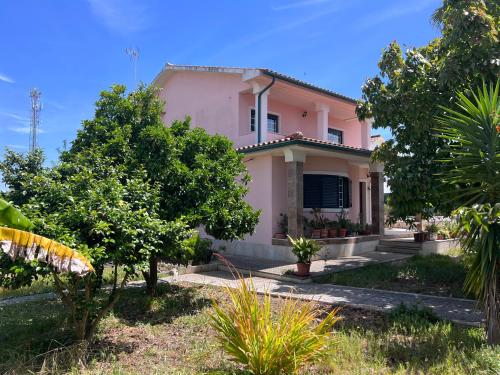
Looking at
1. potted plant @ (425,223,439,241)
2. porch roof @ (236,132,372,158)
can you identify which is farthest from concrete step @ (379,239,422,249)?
porch roof @ (236,132,372,158)

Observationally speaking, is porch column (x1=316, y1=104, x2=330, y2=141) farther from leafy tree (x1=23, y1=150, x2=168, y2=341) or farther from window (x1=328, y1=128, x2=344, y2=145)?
leafy tree (x1=23, y1=150, x2=168, y2=341)

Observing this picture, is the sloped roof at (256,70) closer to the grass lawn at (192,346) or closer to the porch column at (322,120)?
the porch column at (322,120)

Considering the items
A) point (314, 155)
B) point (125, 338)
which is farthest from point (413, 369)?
point (314, 155)

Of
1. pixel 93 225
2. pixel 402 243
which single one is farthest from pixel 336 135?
pixel 93 225

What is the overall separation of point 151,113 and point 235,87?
30.0 ft

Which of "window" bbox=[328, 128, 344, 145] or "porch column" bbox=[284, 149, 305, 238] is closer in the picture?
"porch column" bbox=[284, 149, 305, 238]

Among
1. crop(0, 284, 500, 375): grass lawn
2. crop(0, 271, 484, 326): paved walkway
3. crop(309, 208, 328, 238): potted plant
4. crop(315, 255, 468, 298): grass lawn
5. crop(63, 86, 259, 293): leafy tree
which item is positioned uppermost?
crop(63, 86, 259, 293): leafy tree

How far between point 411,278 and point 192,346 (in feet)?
22.8

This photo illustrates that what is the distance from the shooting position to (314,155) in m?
15.4

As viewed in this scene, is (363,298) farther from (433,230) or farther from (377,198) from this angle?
(433,230)

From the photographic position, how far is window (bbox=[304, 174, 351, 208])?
1566 centimetres

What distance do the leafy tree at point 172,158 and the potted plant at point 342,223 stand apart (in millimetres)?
7010

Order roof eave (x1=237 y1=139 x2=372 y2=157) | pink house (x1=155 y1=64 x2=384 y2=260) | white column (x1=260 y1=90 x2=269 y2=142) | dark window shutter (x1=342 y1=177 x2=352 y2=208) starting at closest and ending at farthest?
roof eave (x1=237 y1=139 x2=372 y2=157) < pink house (x1=155 y1=64 x2=384 y2=260) < white column (x1=260 y1=90 x2=269 y2=142) < dark window shutter (x1=342 y1=177 x2=352 y2=208)

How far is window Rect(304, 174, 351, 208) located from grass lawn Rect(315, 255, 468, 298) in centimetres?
405
